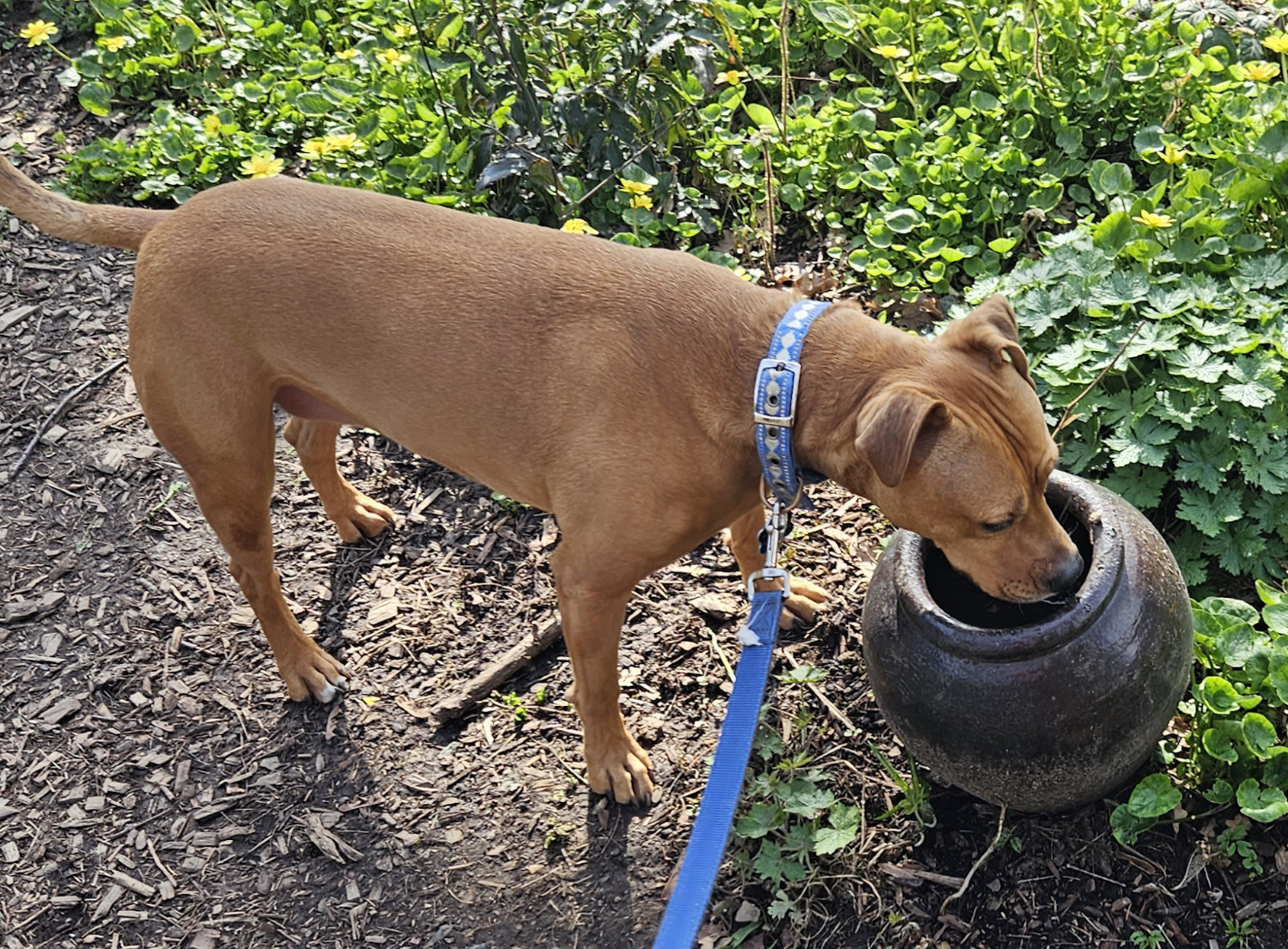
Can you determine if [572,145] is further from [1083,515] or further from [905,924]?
[905,924]

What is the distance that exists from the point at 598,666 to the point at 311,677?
138cm

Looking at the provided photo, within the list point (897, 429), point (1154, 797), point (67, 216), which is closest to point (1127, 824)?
point (1154, 797)

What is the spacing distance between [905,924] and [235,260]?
301 centimetres

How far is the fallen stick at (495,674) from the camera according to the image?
461 cm

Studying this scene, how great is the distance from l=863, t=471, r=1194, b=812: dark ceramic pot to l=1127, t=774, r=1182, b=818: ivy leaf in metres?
0.06

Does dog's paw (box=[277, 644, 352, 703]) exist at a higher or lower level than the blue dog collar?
lower

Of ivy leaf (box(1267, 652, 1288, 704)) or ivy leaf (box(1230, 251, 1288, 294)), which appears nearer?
ivy leaf (box(1267, 652, 1288, 704))

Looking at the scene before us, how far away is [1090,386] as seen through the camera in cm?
450

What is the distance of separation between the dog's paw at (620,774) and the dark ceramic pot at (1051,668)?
968 mm

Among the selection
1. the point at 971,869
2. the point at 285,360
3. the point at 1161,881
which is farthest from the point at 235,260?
the point at 1161,881

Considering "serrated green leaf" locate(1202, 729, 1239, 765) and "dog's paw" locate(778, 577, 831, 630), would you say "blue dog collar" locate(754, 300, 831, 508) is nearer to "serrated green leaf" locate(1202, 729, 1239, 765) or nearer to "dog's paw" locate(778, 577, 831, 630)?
"dog's paw" locate(778, 577, 831, 630)

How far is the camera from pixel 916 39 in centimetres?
639

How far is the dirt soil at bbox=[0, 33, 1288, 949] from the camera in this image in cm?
380

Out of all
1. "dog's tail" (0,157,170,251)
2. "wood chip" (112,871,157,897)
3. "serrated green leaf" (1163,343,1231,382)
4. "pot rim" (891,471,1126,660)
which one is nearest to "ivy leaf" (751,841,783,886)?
"pot rim" (891,471,1126,660)
